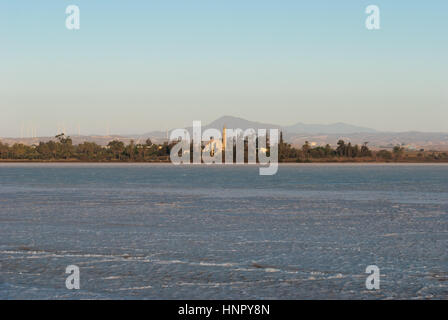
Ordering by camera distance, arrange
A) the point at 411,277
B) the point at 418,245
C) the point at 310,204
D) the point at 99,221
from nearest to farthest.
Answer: the point at 411,277 → the point at 418,245 → the point at 99,221 → the point at 310,204

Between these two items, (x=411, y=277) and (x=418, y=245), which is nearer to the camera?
(x=411, y=277)

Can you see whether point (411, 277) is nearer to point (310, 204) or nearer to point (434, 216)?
point (434, 216)

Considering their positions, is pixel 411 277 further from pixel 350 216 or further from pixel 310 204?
pixel 310 204

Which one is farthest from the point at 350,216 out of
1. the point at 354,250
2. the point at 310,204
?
the point at 354,250

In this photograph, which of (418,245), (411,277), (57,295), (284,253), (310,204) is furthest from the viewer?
(310,204)

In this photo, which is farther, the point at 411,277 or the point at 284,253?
the point at 284,253

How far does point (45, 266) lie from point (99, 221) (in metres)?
10.2

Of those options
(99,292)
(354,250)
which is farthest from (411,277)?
(99,292)

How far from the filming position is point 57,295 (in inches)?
513
